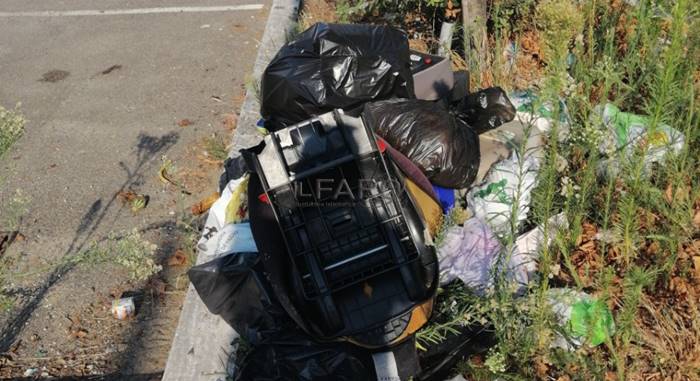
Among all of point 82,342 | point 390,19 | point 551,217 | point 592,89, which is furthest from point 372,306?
point 390,19

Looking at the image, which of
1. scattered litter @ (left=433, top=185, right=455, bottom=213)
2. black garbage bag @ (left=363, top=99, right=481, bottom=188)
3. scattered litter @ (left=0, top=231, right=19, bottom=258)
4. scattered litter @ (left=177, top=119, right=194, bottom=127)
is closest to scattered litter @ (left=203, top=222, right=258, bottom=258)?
black garbage bag @ (left=363, top=99, right=481, bottom=188)

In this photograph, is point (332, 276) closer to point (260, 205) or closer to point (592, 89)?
point (260, 205)

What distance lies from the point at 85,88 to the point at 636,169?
178 inches

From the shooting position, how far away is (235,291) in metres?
2.98

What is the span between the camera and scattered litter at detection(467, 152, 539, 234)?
10.1 ft

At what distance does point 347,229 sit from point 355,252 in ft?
0.35

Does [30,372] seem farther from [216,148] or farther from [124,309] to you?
[216,148]

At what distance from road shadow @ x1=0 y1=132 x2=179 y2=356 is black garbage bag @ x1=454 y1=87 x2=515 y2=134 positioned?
225 cm

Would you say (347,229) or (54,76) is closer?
(347,229)

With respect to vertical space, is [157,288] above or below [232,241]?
below

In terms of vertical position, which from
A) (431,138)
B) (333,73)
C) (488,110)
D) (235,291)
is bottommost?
(235,291)

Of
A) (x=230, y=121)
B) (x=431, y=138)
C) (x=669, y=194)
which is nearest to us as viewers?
(x=669, y=194)

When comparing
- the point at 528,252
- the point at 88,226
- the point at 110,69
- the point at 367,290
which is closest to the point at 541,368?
the point at 528,252

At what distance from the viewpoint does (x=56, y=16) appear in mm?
6832
